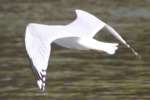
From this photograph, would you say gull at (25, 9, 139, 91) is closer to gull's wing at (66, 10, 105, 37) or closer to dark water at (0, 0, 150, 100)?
gull's wing at (66, 10, 105, 37)

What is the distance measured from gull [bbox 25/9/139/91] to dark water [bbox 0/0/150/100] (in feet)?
5.77

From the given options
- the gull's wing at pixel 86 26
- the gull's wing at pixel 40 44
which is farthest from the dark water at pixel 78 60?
the gull's wing at pixel 40 44

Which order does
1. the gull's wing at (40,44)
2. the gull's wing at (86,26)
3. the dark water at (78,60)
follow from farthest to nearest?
the dark water at (78,60), the gull's wing at (86,26), the gull's wing at (40,44)

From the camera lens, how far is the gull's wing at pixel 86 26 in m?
8.45

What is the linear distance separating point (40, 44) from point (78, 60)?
4726mm

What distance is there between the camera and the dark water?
1058 centimetres

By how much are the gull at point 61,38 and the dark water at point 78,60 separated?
1.76m

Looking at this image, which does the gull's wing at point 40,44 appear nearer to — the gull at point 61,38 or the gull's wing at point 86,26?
the gull at point 61,38

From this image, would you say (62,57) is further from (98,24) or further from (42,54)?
(42,54)

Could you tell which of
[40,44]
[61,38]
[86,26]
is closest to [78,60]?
[61,38]

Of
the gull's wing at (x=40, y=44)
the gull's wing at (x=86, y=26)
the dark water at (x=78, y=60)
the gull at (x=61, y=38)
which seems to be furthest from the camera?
→ the dark water at (x=78, y=60)

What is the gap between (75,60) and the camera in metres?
12.3

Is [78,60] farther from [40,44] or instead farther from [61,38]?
[40,44]

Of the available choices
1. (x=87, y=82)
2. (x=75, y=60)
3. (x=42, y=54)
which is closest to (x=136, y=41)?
(x=75, y=60)
